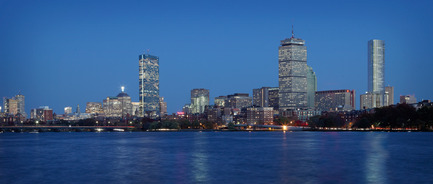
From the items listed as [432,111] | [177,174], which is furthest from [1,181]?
[432,111]

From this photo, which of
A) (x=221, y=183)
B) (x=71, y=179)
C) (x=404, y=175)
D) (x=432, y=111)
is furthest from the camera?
(x=432, y=111)

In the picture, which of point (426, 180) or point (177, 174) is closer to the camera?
point (426, 180)

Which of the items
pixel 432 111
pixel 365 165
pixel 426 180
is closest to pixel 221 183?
pixel 426 180

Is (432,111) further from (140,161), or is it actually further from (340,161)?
(140,161)

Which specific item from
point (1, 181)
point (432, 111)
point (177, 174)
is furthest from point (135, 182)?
point (432, 111)

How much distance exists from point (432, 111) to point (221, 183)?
136 meters

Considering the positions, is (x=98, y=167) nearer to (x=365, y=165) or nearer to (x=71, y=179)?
(x=71, y=179)

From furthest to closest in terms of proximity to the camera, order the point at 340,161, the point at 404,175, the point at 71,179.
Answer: the point at 340,161 < the point at 404,175 < the point at 71,179

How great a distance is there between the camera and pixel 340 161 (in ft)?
218

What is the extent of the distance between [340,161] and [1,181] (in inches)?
1574

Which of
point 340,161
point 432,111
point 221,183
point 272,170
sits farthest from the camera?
point 432,111

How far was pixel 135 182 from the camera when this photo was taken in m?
47.2

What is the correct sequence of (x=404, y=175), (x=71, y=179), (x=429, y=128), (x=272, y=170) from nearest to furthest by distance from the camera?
(x=71, y=179)
(x=404, y=175)
(x=272, y=170)
(x=429, y=128)

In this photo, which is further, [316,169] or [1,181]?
[316,169]
